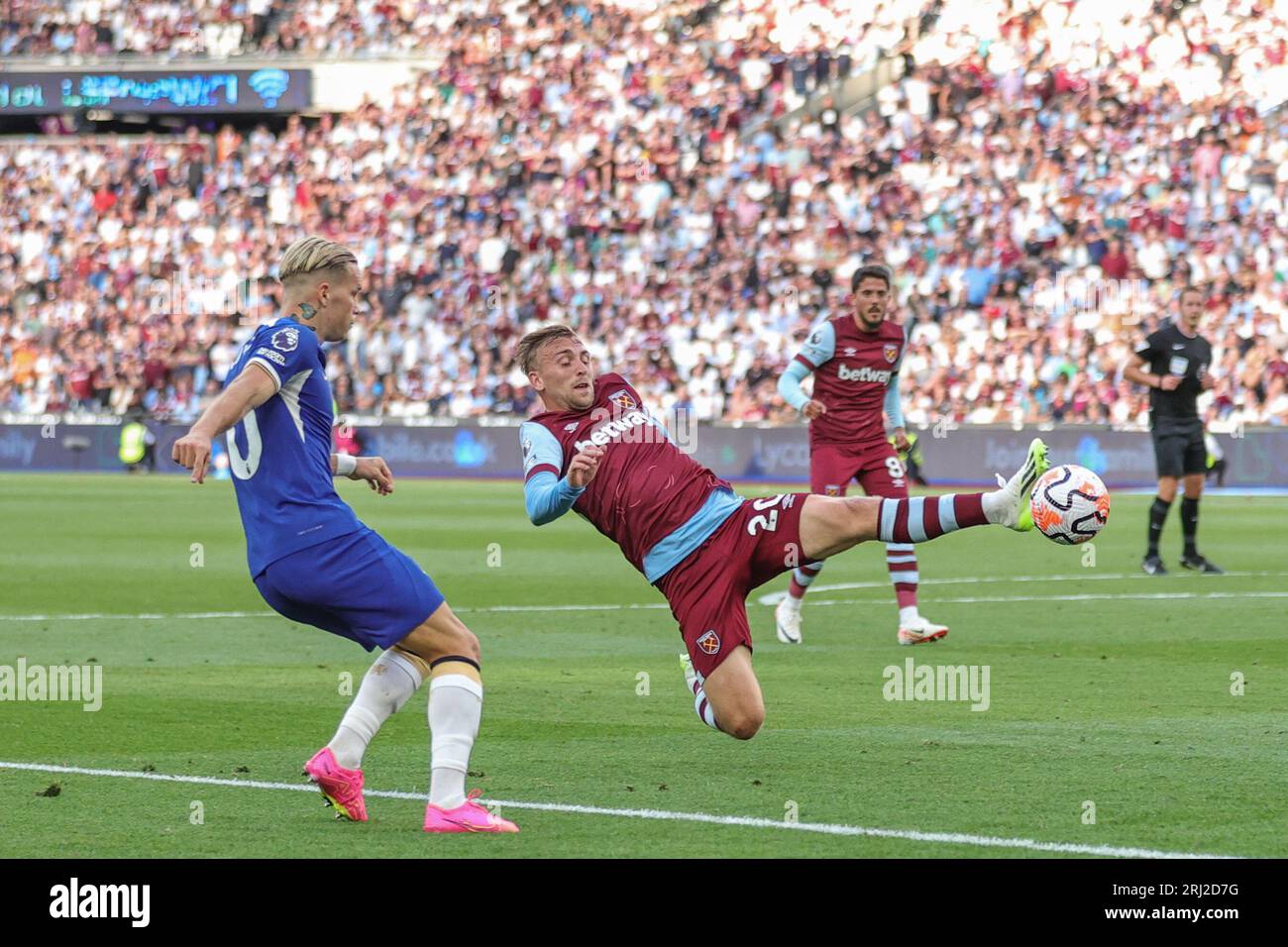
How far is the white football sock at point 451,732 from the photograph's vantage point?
660 cm

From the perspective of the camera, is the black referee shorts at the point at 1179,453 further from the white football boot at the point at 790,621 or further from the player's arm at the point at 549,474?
the player's arm at the point at 549,474

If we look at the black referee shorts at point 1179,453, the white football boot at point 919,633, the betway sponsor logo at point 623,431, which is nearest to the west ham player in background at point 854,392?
the white football boot at point 919,633

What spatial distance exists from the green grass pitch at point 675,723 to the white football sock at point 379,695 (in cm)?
30

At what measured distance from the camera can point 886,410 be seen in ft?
44.6

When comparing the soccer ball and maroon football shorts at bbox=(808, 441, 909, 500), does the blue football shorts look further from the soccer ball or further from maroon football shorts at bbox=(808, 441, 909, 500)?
maroon football shorts at bbox=(808, 441, 909, 500)

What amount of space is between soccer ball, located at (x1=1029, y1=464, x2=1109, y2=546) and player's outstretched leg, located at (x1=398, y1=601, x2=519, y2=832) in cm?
208

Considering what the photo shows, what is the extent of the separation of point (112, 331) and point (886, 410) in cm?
3128

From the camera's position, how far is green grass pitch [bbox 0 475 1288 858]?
6523 mm

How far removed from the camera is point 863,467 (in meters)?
13.1

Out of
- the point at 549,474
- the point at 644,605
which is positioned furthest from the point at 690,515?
the point at 644,605
